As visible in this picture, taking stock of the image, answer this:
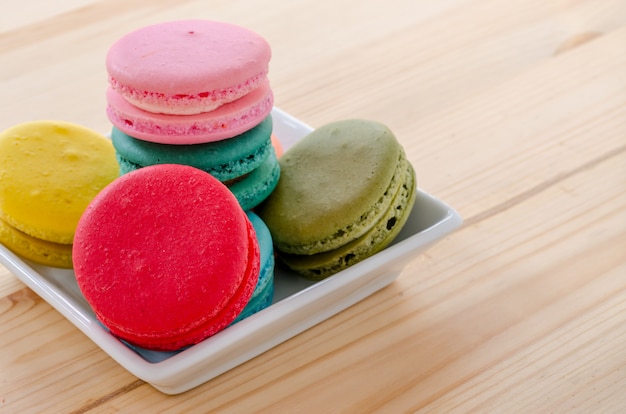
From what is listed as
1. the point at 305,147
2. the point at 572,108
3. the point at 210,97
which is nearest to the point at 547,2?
the point at 572,108

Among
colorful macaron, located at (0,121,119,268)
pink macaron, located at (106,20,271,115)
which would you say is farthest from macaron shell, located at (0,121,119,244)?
pink macaron, located at (106,20,271,115)

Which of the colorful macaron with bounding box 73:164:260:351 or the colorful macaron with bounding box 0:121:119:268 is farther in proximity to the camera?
the colorful macaron with bounding box 0:121:119:268

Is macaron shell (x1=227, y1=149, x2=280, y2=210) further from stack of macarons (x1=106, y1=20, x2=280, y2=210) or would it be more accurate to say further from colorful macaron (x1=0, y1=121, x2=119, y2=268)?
colorful macaron (x1=0, y1=121, x2=119, y2=268)

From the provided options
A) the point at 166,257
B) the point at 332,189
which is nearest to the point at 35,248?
the point at 166,257

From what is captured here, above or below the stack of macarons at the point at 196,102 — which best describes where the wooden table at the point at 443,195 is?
below

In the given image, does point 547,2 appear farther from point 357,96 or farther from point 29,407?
point 29,407

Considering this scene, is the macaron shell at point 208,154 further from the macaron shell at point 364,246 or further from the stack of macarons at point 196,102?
the macaron shell at point 364,246

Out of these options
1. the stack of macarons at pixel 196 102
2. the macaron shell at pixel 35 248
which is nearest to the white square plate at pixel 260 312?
the macaron shell at pixel 35 248
